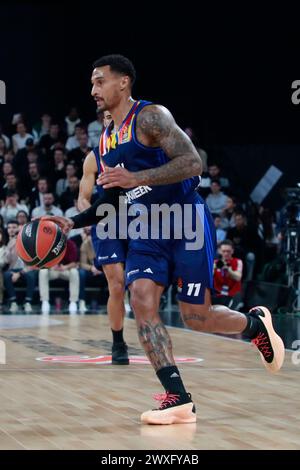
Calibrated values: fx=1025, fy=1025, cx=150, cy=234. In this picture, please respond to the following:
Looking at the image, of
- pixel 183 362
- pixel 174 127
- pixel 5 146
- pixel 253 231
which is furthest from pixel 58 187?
pixel 174 127

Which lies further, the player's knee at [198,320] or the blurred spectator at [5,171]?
the blurred spectator at [5,171]

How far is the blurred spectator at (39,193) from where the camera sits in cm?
1527

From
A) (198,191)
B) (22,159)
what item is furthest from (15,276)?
(198,191)

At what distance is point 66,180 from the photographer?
16.2 metres

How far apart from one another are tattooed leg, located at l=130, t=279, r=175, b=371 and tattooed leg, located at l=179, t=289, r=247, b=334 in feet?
0.83

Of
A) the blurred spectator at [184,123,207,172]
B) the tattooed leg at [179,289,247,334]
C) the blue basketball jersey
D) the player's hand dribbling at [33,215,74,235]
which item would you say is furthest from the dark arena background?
the blue basketball jersey

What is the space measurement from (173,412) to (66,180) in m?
11.4

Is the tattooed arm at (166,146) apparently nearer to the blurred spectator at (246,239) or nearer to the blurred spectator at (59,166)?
the blurred spectator at (246,239)

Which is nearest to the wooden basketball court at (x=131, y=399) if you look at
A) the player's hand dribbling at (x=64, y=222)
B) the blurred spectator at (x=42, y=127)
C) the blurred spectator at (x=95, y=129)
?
the player's hand dribbling at (x=64, y=222)

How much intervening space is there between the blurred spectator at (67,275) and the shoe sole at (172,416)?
8855mm

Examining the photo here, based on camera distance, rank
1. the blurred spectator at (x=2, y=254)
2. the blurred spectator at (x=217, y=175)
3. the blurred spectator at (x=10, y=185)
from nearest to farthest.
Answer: the blurred spectator at (x=2, y=254) → the blurred spectator at (x=10, y=185) → the blurred spectator at (x=217, y=175)
